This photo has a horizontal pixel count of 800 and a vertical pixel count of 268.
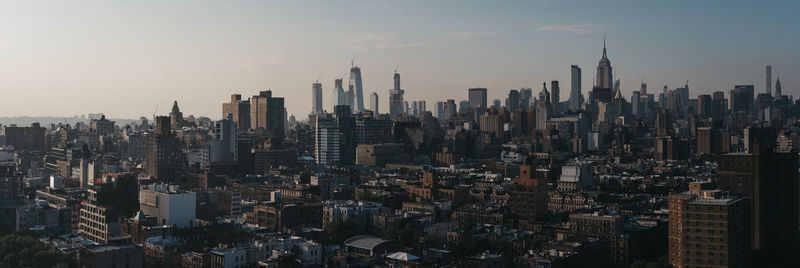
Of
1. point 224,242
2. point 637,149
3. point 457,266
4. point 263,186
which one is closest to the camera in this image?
point 457,266

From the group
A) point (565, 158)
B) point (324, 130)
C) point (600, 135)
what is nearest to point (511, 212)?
point (324, 130)

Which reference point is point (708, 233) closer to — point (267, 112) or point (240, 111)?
point (267, 112)

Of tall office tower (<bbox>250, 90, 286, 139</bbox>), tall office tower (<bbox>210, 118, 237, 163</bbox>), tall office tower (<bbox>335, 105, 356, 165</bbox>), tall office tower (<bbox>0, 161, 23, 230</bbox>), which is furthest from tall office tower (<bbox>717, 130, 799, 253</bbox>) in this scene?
tall office tower (<bbox>250, 90, 286, 139</bbox>)

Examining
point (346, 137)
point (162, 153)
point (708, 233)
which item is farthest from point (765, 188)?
point (346, 137)

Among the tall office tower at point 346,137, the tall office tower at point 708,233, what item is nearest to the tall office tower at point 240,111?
the tall office tower at point 346,137

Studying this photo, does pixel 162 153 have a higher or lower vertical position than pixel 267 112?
lower

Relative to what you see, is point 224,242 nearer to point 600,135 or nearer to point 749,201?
point 749,201
